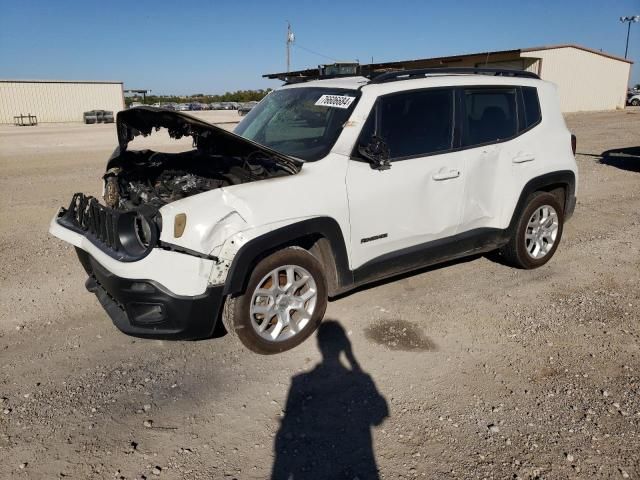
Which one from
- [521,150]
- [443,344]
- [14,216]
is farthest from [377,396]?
[14,216]

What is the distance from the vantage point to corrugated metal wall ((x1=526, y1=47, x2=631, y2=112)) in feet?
105

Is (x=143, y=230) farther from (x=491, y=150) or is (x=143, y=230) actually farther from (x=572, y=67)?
(x=572, y=67)

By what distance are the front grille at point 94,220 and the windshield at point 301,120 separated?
141 cm

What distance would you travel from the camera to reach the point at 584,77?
3472 centimetres

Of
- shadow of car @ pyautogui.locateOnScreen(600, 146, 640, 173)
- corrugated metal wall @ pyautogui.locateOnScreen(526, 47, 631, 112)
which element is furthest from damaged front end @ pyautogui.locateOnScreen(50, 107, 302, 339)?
corrugated metal wall @ pyautogui.locateOnScreen(526, 47, 631, 112)

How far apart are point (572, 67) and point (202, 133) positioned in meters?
35.8

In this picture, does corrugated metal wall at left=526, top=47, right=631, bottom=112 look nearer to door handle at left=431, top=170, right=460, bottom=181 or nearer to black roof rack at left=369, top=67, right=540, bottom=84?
black roof rack at left=369, top=67, right=540, bottom=84

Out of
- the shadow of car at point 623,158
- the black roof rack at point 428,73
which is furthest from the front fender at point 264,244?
the shadow of car at point 623,158

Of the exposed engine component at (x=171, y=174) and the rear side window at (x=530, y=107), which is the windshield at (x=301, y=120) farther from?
the rear side window at (x=530, y=107)

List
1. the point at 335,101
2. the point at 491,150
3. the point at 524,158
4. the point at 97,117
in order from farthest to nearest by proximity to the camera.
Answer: the point at 97,117
the point at 524,158
the point at 491,150
the point at 335,101

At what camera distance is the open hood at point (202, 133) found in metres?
3.57

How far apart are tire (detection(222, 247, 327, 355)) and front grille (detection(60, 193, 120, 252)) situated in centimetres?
87

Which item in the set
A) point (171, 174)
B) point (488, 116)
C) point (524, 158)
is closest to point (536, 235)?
point (524, 158)

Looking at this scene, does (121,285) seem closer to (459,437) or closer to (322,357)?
(322,357)
